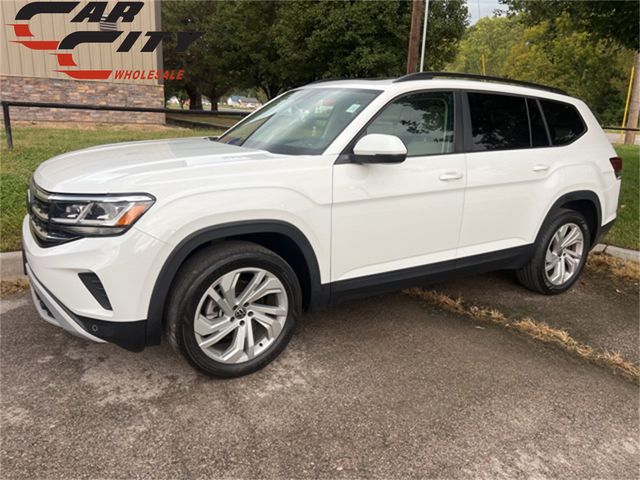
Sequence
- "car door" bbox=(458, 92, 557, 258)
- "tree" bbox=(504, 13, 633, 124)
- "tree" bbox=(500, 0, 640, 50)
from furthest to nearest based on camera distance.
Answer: "tree" bbox=(504, 13, 633, 124)
"tree" bbox=(500, 0, 640, 50)
"car door" bbox=(458, 92, 557, 258)

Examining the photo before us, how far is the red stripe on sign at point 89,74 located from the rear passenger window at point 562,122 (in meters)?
17.1

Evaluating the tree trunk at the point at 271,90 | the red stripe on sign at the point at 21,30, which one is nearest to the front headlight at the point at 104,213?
the red stripe on sign at the point at 21,30

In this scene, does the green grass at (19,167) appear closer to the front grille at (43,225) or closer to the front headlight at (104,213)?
the front grille at (43,225)

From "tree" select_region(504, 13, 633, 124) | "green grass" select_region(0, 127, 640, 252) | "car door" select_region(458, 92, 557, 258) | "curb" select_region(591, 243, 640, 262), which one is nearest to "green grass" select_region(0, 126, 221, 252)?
"green grass" select_region(0, 127, 640, 252)

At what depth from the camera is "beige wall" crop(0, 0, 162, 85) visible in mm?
16594

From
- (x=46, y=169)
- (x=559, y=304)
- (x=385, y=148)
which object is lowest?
(x=559, y=304)

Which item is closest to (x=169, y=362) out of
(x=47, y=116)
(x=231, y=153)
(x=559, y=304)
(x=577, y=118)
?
(x=231, y=153)

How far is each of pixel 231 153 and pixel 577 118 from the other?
311cm

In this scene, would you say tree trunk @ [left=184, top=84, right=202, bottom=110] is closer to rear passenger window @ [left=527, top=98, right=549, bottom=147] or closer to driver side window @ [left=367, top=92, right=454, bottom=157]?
rear passenger window @ [left=527, top=98, right=549, bottom=147]

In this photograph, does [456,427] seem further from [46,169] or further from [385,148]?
[46,169]

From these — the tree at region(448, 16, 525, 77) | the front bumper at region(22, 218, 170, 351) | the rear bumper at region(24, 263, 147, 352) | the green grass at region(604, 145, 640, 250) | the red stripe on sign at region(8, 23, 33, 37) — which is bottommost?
the green grass at region(604, 145, 640, 250)

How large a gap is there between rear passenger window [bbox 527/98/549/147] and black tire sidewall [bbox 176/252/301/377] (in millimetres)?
2393

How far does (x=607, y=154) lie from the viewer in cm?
473

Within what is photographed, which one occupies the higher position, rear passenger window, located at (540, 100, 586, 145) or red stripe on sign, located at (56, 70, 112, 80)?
red stripe on sign, located at (56, 70, 112, 80)
